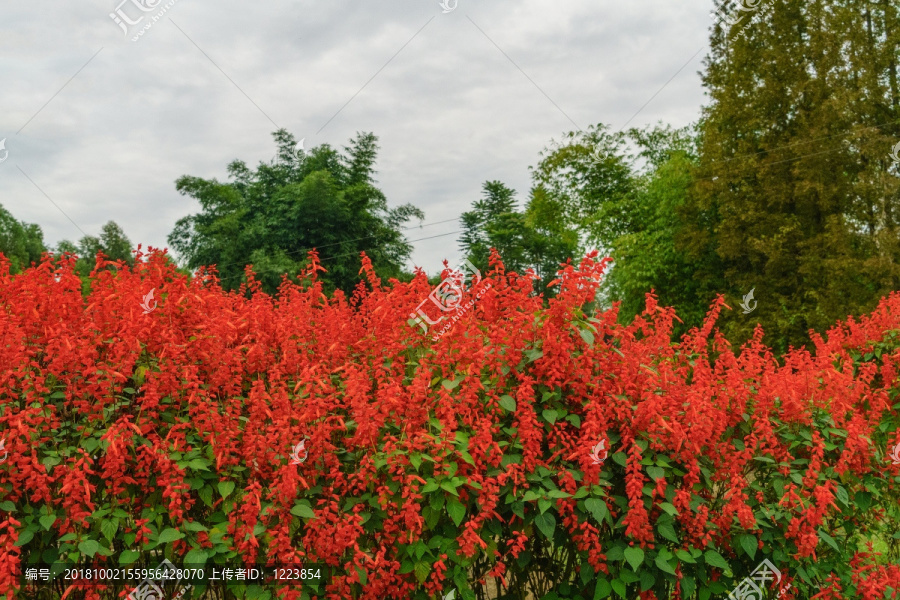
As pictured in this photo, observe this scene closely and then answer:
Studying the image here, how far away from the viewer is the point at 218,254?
1501 inches

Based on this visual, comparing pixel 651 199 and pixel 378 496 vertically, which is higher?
pixel 651 199

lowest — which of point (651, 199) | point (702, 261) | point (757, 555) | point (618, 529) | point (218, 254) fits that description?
point (757, 555)

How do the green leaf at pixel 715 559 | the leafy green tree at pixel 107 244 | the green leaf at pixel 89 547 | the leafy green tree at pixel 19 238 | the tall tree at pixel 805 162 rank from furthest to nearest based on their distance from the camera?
the leafy green tree at pixel 107 244 → the leafy green tree at pixel 19 238 → the tall tree at pixel 805 162 → the green leaf at pixel 715 559 → the green leaf at pixel 89 547

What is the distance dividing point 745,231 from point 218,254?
86.6ft

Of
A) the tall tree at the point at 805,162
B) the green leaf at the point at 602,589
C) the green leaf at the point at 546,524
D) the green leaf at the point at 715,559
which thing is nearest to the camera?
the green leaf at the point at 546,524

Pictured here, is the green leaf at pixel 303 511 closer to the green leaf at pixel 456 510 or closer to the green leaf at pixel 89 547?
the green leaf at pixel 456 510

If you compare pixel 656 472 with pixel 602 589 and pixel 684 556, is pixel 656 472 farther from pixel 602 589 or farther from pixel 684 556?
pixel 602 589

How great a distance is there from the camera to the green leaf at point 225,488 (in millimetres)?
3238

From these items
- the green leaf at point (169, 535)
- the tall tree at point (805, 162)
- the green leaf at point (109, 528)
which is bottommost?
the green leaf at point (169, 535)

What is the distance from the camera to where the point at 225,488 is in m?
3.25

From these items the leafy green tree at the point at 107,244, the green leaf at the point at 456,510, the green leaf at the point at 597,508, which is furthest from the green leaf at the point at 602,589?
the leafy green tree at the point at 107,244

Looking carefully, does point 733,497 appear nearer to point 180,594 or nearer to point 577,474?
point 577,474

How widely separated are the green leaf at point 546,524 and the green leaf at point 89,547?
193cm

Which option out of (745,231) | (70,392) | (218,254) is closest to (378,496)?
(70,392)
